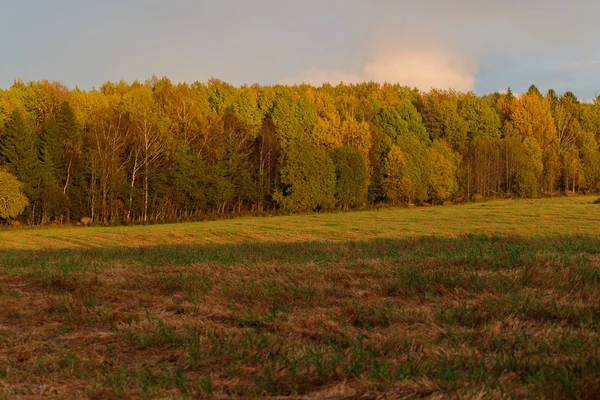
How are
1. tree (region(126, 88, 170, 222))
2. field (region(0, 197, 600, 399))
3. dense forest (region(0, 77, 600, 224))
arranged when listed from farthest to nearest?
tree (region(126, 88, 170, 222)) → dense forest (region(0, 77, 600, 224)) → field (region(0, 197, 600, 399))

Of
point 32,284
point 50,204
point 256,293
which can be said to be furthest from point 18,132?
point 256,293

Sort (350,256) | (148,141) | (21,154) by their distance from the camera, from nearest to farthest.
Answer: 1. (350,256)
2. (21,154)
3. (148,141)

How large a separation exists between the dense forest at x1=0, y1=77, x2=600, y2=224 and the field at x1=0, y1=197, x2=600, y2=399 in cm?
4771

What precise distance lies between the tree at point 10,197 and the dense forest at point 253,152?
0.10 m

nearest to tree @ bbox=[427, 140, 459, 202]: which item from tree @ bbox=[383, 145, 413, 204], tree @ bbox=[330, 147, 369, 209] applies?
tree @ bbox=[383, 145, 413, 204]

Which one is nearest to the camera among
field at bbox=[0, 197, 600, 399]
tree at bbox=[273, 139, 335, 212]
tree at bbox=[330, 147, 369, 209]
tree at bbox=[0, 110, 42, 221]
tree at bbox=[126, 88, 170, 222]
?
field at bbox=[0, 197, 600, 399]

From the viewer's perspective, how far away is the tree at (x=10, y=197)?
4697 cm

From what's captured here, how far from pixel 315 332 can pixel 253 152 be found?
66.5 m

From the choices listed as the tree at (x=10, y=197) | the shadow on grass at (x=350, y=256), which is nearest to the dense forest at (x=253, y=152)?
the tree at (x=10, y=197)

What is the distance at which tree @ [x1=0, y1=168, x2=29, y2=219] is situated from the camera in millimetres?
46969

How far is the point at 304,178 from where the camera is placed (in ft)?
213

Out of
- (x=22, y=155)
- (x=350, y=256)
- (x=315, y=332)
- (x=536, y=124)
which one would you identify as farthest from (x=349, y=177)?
(x=315, y=332)

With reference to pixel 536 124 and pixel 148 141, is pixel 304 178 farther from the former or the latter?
pixel 536 124

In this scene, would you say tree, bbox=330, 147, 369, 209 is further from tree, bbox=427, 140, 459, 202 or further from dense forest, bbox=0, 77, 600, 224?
tree, bbox=427, 140, 459, 202
